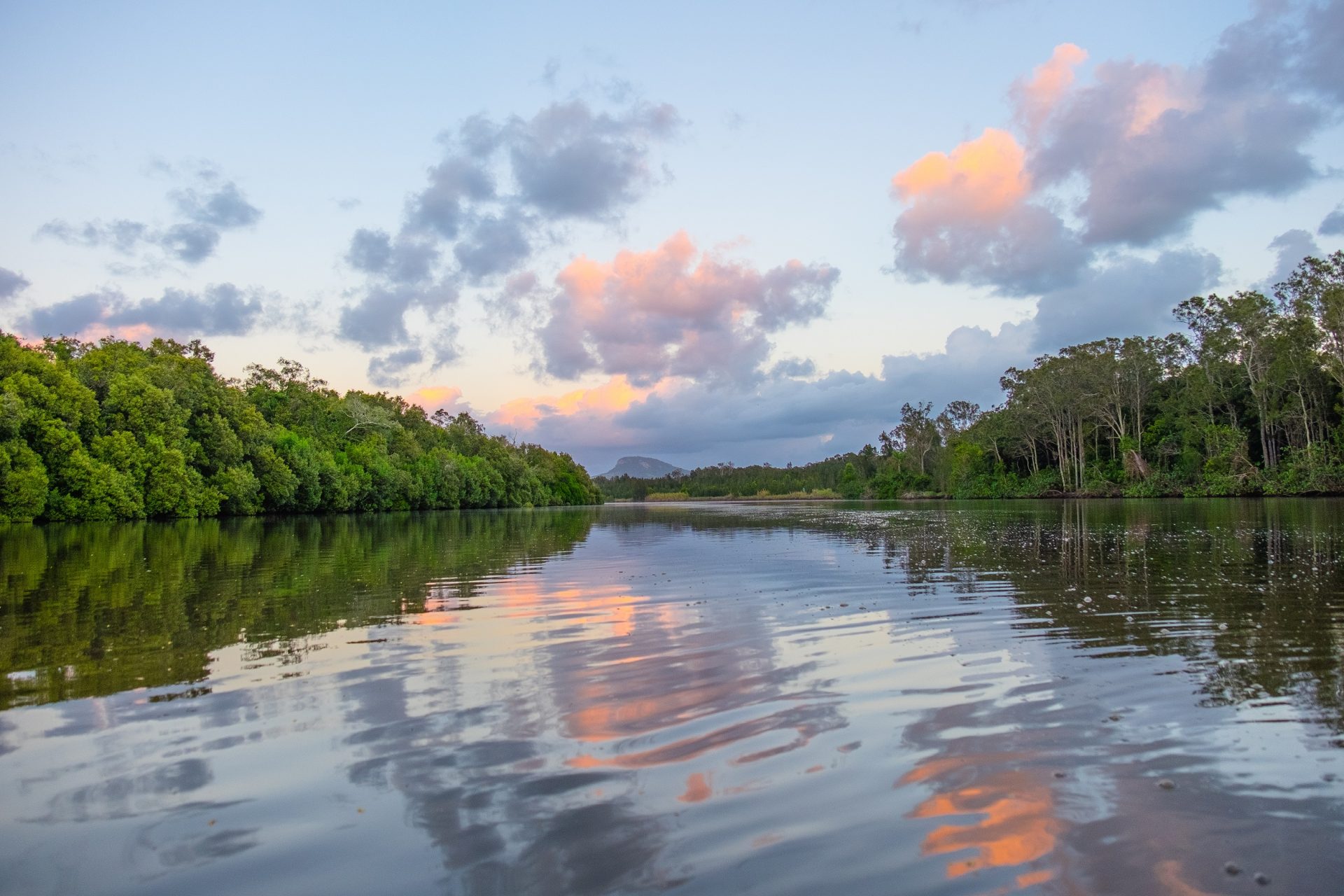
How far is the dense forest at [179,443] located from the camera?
5203cm

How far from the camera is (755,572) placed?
18.9 m

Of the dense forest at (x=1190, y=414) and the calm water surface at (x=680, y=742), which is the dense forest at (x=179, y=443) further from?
the dense forest at (x=1190, y=414)

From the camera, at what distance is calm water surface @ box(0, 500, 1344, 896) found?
4250mm

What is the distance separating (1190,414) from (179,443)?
329ft

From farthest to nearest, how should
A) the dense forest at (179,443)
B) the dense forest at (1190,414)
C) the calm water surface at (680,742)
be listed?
the dense forest at (1190,414) → the dense forest at (179,443) → the calm water surface at (680,742)

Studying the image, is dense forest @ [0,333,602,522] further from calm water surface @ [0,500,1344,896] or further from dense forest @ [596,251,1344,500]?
dense forest @ [596,251,1344,500]

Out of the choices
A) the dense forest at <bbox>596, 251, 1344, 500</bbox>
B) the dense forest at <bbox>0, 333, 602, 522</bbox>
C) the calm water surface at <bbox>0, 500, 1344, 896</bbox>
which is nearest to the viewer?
the calm water surface at <bbox>0, 500, 1344, 896</bbox>

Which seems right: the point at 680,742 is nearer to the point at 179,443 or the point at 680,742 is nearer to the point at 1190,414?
the point at 179,443

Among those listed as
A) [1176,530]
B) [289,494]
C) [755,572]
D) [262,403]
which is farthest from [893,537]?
[262,403]

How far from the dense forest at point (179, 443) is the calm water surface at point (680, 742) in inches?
1887

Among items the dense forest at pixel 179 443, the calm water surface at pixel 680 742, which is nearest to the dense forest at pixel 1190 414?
the calm water surface at pixel 680 742

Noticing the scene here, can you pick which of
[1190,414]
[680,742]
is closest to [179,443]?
[680,742]

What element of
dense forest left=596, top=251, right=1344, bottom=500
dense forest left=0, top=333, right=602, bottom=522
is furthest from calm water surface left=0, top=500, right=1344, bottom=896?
dense forest left=596, top=251, right=1344, bottom=500

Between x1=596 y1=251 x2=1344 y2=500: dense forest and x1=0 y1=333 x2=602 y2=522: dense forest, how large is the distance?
271 ft
